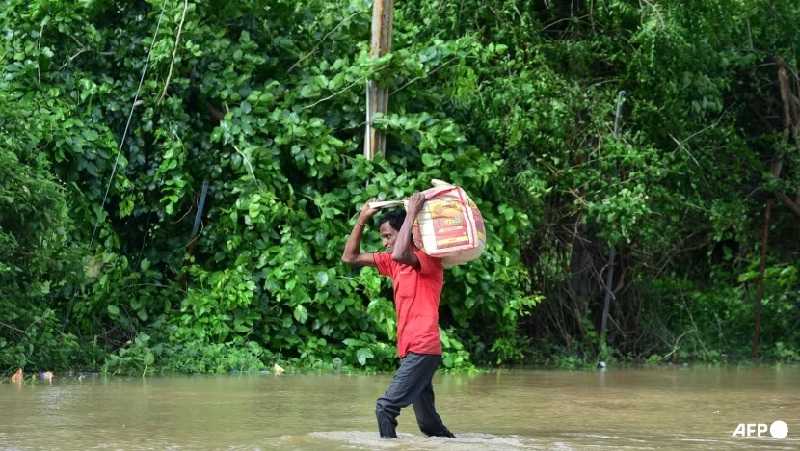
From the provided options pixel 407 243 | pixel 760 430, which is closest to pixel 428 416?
pixel 407 243

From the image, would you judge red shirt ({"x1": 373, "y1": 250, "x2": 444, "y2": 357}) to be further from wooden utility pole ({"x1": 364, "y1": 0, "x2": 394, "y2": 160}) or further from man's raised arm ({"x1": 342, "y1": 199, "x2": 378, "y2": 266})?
wooden utility pole ({"x1": 364, "y1": 0, "x2": 394, "y2": 160})

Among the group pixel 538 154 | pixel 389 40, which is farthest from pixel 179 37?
pixel 538 154

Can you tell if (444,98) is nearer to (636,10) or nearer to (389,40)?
(389,40)

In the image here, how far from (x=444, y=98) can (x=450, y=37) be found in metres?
1.07

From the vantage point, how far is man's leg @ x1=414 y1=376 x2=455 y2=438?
734 centimetres

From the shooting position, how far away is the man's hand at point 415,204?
7.28m

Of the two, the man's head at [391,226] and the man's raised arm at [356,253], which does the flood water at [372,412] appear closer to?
the man's raised arm at [356,253]

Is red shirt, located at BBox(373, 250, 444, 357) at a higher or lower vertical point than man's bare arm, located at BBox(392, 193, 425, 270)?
lower

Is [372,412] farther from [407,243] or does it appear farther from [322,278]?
[322,278]

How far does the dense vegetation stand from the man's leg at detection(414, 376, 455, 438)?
4.59 meters

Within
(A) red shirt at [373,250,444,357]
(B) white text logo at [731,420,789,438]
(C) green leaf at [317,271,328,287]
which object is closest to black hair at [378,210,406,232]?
(A) red shirt at [373,250,444,357]

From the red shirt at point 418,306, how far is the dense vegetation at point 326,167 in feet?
15.3

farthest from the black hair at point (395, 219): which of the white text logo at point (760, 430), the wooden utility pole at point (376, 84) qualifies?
the wooden utility pole at point (376, 84)

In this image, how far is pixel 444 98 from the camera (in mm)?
13594
